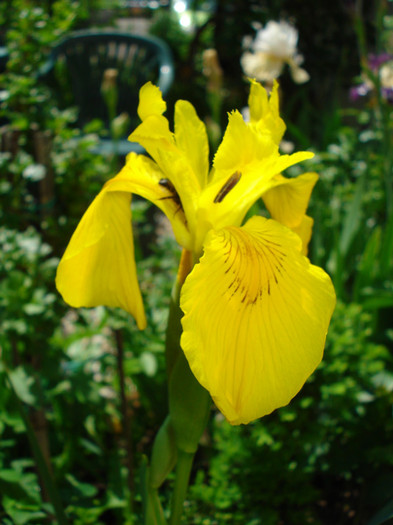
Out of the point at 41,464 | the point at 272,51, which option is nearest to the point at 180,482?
the point at 41,464


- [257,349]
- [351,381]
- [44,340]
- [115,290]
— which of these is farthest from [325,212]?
[257,349]

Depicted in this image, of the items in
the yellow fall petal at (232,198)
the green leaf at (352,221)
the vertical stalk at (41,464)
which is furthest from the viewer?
the green leaf at (352,221)

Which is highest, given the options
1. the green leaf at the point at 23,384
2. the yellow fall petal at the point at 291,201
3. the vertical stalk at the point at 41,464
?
the yellow fall petal at the point at 291,201

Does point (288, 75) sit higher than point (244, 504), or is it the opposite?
point (244, 504)

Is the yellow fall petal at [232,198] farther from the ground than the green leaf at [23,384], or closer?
farther from the ground

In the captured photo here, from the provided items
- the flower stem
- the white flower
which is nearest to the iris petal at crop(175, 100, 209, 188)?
the flower stem

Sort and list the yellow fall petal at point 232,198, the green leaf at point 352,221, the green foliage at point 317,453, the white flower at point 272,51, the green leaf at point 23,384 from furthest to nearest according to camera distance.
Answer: the white flower at point 272,51
the green leaf at point 352,221
the green foliage at point 317,453
the green leaf at point 23,384
the yellow fall petal at point 232,198

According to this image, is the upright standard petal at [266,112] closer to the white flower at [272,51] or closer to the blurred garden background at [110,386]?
the blurred garden background at [110,386]

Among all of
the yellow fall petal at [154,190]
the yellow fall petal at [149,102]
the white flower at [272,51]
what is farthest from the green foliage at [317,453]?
the white flower at [272,51]

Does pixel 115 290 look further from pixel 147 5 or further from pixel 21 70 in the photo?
pixel 147 5
